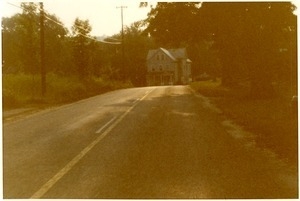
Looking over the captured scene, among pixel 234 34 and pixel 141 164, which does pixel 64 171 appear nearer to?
pixel 141 164

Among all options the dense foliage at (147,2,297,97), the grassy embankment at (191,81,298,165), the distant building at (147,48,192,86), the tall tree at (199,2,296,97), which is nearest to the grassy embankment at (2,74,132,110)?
the dense foliage at (147,2,297,97)

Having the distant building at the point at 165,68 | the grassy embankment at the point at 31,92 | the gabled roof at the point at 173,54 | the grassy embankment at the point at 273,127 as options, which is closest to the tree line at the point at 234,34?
the grassy embankment at the point at 273,127

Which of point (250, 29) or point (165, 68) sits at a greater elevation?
point (250, 29)

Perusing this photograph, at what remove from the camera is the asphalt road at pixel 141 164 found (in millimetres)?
7406

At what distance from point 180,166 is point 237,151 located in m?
2.39

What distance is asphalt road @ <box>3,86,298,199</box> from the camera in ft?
24.3

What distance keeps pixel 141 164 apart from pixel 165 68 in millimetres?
98862

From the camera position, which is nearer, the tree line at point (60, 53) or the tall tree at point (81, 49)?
the tree line at point (60, 53)

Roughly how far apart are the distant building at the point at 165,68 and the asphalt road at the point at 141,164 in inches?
3521

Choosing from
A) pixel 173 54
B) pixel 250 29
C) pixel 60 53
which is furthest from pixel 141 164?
pixel 173 54

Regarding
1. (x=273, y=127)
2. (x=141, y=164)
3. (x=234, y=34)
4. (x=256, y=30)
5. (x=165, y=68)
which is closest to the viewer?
(x=141, y=164)

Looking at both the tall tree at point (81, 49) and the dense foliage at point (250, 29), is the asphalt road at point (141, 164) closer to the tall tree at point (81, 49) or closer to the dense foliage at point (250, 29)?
the dense foliage at point (250, 29)

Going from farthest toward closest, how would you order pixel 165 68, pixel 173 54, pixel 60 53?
pixel 173 54
pixel 165 68
pixel 60 53

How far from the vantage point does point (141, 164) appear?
9.62 meters
